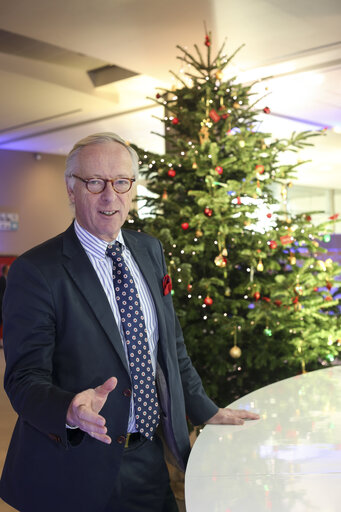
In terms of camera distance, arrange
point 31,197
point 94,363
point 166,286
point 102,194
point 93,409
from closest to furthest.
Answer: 1. point 93,409
2. point 94,363
3. point 102,194
4. point 166,286
5. point 31,197

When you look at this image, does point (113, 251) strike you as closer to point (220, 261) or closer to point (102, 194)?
point (102, 194)

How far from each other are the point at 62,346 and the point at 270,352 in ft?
10.8

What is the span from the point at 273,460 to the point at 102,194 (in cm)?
82

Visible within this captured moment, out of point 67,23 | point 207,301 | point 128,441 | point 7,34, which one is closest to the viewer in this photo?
point 128,441

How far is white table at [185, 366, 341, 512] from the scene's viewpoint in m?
1.20

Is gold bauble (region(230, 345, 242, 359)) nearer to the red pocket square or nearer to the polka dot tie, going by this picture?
the red pocket square

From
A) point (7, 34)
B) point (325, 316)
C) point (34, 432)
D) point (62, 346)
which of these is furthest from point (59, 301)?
point (7, 34)

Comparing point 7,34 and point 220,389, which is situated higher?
point 7,34

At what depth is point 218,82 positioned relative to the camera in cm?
494

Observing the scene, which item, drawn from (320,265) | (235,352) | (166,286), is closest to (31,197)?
(320,265)

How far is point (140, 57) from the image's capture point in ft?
23.5

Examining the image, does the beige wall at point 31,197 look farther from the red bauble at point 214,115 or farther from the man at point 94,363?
the man at point 94,363

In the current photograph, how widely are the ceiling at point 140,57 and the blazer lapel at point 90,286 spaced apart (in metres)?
3.74

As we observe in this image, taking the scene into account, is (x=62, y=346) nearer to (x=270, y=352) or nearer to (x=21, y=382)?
(x=21, y=382)
